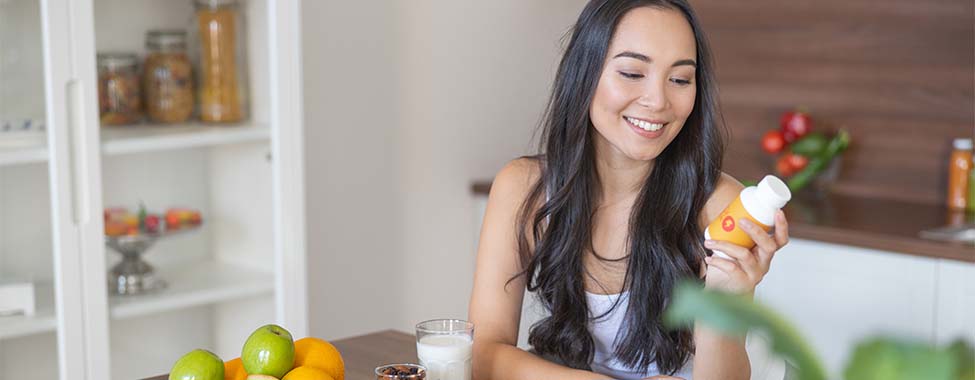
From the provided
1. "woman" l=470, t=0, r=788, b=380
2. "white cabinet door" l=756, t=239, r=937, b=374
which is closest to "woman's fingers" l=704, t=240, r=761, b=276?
"woman" l=470, t=0, r=788, b=380

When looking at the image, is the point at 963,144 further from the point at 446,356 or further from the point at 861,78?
the point at 446,356

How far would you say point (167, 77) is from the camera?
2393mm

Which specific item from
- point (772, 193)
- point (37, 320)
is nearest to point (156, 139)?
point (37, 320)

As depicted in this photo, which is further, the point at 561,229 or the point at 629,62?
the point at 561,229

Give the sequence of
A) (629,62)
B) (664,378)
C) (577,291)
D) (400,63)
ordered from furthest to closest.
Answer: (400,63), (577,291), (629,62), (664,378)

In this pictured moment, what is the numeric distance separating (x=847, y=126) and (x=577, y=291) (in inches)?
61.9

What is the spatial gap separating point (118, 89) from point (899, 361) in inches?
79.3

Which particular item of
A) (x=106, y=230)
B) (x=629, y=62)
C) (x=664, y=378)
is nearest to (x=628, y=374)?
(x=664, y=378)

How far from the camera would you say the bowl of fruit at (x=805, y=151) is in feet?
9.88

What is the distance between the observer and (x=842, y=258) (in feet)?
8.45

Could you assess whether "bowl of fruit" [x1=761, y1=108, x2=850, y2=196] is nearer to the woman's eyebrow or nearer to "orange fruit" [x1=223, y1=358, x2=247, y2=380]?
the woman's eyebrow

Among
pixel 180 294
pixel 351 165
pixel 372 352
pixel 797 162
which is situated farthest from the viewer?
pixel 797 162

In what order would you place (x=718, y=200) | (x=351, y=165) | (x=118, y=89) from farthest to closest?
1. (x=351, y=165)
2. (x=118, y=89)
3. (x=718, y=200)

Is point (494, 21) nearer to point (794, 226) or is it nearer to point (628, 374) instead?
point (794, 226)
